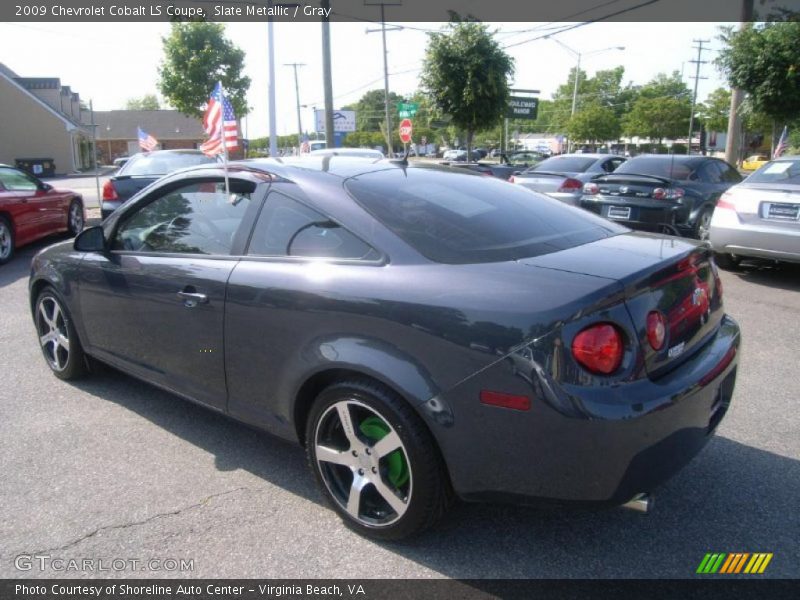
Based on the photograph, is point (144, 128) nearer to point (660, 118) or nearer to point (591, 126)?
point (591, 126)

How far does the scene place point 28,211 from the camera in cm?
977

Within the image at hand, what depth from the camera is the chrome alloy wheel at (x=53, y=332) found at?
434 centimetres

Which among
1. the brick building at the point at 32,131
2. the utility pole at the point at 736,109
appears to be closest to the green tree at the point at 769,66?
the utility pole at the point at 736,109

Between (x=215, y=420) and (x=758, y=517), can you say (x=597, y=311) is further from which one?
(x=215, y=420)

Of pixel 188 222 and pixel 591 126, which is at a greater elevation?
pixel 591 126

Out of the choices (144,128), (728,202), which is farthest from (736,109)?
(144,128)

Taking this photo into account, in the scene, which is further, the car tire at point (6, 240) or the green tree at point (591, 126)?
the green tree at point (591, 126)

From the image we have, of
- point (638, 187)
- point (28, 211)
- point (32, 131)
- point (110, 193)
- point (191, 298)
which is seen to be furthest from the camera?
point (32, 131)

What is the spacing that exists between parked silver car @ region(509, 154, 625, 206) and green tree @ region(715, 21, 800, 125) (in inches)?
235

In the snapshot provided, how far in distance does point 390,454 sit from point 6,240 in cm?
891

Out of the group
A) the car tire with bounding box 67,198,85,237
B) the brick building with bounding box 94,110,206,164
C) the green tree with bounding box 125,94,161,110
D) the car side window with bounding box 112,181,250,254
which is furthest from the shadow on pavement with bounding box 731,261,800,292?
the green tree with bounding box 125,94,161,110

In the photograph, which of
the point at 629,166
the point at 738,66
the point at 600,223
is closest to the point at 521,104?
the point at 738,66

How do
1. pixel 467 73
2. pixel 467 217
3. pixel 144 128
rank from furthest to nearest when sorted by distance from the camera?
pixel 144 128, pixel 467 73, pixel 467 217

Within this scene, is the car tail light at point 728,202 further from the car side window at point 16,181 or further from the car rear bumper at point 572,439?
the car side window at point 16,181
